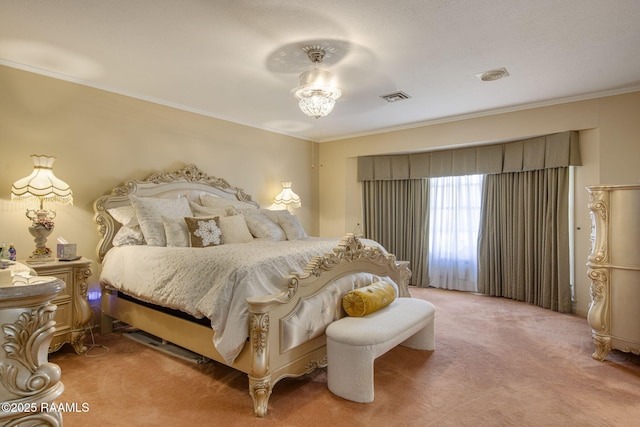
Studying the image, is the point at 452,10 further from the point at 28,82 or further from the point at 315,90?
the point at 28,82

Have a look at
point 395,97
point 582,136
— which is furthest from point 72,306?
point 582,136

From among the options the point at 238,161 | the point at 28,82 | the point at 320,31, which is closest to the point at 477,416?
the point at 320,31

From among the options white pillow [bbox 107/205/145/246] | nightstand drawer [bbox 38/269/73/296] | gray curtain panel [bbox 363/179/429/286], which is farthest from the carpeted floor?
gray curtain panel [bbox 363/179/429/286]

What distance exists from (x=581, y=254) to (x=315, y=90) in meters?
3.49

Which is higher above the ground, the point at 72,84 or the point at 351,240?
the point at 72,84

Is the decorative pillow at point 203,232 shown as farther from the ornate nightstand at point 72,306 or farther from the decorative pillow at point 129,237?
the ornate nightstand at point 72,306

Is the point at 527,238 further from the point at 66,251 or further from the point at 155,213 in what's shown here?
the point at 66,251

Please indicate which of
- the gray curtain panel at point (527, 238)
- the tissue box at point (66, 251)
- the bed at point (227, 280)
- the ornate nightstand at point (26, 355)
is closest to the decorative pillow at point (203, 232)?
the bed at point (227, 280)

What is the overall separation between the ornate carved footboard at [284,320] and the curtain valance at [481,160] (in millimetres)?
2795

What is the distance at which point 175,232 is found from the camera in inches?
121

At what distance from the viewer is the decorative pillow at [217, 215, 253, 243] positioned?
3.29 meters

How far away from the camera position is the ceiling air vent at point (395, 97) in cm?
364

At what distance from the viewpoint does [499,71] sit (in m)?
3.05

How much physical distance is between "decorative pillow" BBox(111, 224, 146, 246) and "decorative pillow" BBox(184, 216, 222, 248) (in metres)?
0.50
